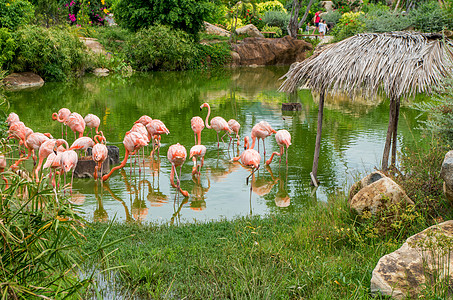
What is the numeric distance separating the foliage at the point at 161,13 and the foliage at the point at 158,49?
2.32ft

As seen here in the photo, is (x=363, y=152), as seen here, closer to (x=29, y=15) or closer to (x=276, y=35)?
(x=29, y=15)

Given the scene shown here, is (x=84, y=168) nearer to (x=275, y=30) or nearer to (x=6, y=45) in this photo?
(x=6, y=45)

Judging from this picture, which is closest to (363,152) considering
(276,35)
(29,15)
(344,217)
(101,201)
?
(344,217)

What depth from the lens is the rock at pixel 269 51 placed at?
119 feet

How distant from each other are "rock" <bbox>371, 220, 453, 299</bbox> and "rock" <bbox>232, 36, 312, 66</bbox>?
106ft

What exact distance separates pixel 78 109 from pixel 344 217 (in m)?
12.5

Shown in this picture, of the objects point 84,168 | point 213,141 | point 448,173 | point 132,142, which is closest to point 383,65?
point 448,173

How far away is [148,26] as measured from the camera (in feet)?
102

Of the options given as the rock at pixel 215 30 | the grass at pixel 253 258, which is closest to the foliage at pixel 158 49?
the rock at pixel 215 30

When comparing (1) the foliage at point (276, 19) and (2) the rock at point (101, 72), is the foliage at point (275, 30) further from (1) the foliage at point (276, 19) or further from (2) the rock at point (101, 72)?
(2) the rock at point (101, 72)

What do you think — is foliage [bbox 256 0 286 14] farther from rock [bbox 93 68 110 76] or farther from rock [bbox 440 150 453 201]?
rock [bbox 440 150 453 201]

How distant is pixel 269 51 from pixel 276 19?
26.3ft

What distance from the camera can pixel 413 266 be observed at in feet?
13.5

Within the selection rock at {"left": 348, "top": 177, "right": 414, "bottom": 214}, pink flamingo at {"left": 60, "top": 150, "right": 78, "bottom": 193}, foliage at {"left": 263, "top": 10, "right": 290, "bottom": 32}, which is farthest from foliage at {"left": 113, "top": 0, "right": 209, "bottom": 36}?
rock at {"left": 348, "top": 177, "right": 414, "bottom": 214}
